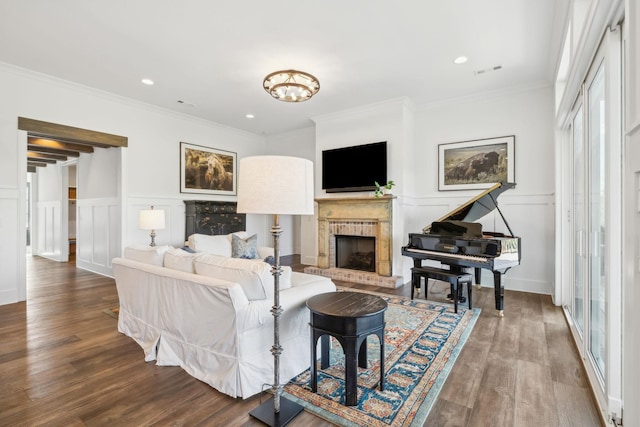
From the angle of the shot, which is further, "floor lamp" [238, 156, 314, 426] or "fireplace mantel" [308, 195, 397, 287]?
"fireplace mantel" [308, 195, 397, 287]

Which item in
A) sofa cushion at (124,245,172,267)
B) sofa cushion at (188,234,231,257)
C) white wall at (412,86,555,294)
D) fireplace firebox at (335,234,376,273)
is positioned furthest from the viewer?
fireplace firebox at (335,234,376,273)

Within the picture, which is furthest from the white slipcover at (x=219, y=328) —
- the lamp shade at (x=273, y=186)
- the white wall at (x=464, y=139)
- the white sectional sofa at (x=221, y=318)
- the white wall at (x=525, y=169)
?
the white wall at (x=525, y=169)

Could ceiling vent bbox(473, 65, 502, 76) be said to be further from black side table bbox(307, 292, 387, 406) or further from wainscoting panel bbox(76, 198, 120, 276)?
wainscoting panel bbox(76, 198, 120, 276)

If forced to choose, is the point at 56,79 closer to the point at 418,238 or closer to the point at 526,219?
the point at 418,238

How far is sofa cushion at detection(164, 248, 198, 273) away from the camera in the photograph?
2453mm

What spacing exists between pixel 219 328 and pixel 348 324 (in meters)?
0.86

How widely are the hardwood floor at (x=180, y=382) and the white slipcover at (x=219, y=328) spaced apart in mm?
105

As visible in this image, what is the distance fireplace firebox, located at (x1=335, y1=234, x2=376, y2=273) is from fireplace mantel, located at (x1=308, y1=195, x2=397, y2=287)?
158mm

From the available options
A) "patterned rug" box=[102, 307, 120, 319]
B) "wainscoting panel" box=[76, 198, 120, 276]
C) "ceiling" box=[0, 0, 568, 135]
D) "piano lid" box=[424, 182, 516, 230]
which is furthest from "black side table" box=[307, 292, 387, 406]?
"wainscoting panel" box=[76, 198, 120, 276]

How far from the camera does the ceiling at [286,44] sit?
2863 millimetres

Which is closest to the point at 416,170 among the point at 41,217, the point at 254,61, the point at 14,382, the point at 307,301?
A: the point at 254,61

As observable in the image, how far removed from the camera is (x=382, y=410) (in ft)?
6.04

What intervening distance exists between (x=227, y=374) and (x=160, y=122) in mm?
5077

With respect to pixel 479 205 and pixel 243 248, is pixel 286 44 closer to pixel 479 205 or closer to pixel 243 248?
pixel 243 248
